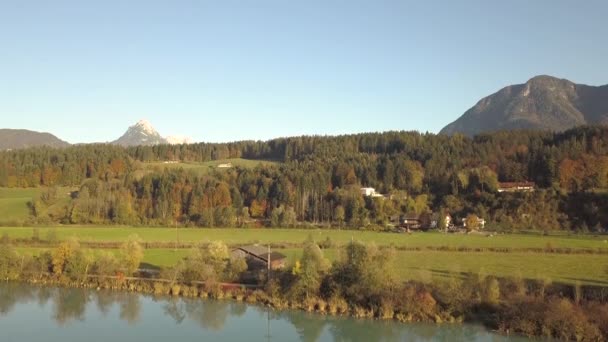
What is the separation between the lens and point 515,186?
82188 millimetres

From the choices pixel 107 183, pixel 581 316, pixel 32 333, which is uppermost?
pixel 107 183

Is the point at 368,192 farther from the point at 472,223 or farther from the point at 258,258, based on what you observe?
the point at 258,258

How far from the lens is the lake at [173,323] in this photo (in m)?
28.9

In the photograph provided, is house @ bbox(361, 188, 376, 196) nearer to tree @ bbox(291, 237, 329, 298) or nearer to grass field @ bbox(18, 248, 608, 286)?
grass field @ bbox(18, 248, 608, 286)

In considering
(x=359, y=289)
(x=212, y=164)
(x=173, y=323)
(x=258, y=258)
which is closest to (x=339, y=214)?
(x=258, y=258)

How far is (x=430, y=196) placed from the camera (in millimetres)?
84938

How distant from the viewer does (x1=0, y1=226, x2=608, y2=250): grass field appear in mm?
54144

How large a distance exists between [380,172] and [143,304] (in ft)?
220

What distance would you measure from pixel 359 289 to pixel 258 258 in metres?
10.5

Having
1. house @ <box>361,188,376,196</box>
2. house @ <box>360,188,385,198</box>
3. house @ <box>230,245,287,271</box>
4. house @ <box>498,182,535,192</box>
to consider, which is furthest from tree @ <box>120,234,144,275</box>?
house @ <box>498,182,535,192</box>

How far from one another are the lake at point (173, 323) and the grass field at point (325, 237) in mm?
20213

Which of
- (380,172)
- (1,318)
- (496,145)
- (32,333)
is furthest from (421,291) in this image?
(496,145)

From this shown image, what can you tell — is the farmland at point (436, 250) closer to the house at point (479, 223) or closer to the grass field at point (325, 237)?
the grass field at point (325, 237)

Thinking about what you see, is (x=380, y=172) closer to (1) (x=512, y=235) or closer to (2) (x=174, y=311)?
(1) (x=512, y=235)
